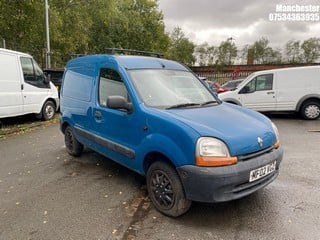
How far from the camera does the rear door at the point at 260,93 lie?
1020 centimetres

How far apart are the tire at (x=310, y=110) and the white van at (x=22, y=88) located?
887 cm

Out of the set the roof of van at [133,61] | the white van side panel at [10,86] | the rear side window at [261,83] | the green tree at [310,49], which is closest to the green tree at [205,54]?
the green tree at [310,49]

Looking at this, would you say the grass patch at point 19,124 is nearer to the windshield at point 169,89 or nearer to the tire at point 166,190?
the windshield at point 169,89

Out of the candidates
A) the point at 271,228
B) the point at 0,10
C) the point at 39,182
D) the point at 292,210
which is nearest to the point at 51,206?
the point at 39,182

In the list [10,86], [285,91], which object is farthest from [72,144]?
[285,91]

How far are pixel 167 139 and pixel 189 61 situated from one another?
46707mm

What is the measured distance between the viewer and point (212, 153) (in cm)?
305

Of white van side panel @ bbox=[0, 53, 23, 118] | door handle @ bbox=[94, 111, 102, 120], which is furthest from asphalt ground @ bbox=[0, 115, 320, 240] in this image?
white van side panel @ bbox=[0, 53, 23, 118]

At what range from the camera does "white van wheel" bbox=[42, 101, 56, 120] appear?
1006 centimetres

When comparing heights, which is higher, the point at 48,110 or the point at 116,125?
the point at 116,125

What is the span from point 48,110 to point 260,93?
7.55 metres

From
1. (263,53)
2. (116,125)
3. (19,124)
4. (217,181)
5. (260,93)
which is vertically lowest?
(19,124)

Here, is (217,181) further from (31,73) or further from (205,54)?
(205,54)

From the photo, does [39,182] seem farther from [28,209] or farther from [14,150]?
[14,150]
